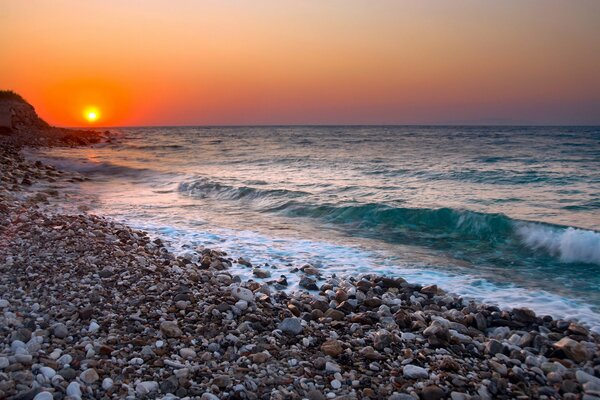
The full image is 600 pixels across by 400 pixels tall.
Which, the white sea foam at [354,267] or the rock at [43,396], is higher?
the rock at [43,396]

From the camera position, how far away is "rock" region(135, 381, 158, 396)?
3.28 m

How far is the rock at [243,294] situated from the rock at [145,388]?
72.1 inches

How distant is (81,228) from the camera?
830cm

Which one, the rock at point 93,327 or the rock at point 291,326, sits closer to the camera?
the rock at point 93,327

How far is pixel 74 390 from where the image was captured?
3.16m

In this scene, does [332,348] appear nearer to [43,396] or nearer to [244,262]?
[43,396]

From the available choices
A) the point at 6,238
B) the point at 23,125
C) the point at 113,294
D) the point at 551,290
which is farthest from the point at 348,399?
the point at 23,125

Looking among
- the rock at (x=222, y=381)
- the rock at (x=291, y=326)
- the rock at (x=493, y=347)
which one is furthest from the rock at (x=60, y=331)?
the rock at (x=493, y=347)

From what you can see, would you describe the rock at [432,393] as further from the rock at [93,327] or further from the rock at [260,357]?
the rock at [93,327]

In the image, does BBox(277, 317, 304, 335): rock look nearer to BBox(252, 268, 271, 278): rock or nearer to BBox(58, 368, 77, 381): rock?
BBox(58, 368, 77, 381): rock

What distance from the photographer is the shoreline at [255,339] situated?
136 inches

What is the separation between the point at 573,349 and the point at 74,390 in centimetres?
424

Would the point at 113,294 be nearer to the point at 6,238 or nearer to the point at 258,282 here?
the point at 258,282

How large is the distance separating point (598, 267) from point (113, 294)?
25.0ft
